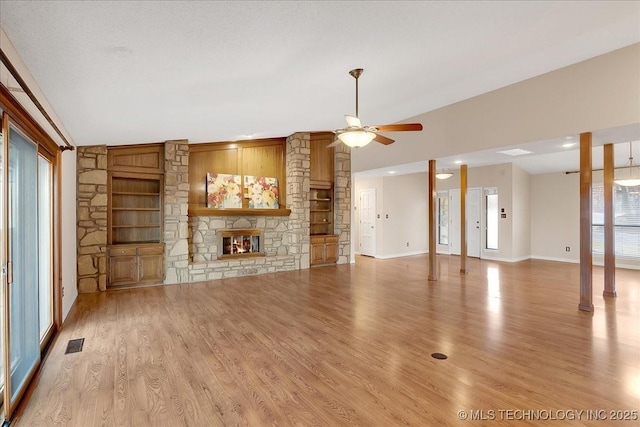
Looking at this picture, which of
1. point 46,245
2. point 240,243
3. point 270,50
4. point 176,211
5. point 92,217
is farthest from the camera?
point 240,243

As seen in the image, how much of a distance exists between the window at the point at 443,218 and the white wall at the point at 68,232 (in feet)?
30.8

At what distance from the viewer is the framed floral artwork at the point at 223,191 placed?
7.13 m

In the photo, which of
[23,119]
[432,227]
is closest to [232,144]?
[432,227]

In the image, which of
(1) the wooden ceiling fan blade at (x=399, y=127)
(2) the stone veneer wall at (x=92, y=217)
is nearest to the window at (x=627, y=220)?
(1) the wooden ceiling fan blade at (x=399, y=127)

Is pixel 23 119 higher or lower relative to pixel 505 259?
higher

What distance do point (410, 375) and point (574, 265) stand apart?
7.84m

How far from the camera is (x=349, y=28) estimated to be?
2.61 m

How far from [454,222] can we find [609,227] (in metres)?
4.82

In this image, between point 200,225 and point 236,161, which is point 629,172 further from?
point 200,225

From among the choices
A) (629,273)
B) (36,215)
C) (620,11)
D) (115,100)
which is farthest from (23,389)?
(629,273)

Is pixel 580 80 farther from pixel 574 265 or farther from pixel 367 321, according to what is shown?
pixel 574 265

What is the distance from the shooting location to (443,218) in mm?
10641

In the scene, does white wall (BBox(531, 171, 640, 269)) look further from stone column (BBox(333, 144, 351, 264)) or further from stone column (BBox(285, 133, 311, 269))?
stone column (BBox(285, 133, 311, 269))

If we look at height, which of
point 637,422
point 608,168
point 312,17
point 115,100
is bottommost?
point 637,422
